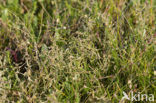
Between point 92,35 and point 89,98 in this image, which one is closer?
point 89,98

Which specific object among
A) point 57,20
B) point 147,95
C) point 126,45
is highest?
point 57,20

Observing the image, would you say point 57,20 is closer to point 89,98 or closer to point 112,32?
point 112,32

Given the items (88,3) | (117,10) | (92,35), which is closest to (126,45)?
(92,35)

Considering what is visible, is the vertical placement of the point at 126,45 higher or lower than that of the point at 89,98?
higher

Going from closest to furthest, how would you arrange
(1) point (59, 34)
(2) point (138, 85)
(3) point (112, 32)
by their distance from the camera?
(2) point (138, 85) < (3) point (112, 32) < (1) point (59, 34)

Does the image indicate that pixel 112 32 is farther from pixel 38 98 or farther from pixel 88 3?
pixel 38 98

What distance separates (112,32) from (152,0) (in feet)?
2.41

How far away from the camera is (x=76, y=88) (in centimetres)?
178

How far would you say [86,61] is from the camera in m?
1.95

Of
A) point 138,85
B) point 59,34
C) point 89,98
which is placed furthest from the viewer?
point 59,34

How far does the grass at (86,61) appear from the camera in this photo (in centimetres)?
180

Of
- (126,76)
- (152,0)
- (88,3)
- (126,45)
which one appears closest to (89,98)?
(126,76)

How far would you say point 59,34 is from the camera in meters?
2.18

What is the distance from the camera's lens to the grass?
1.80 metres
